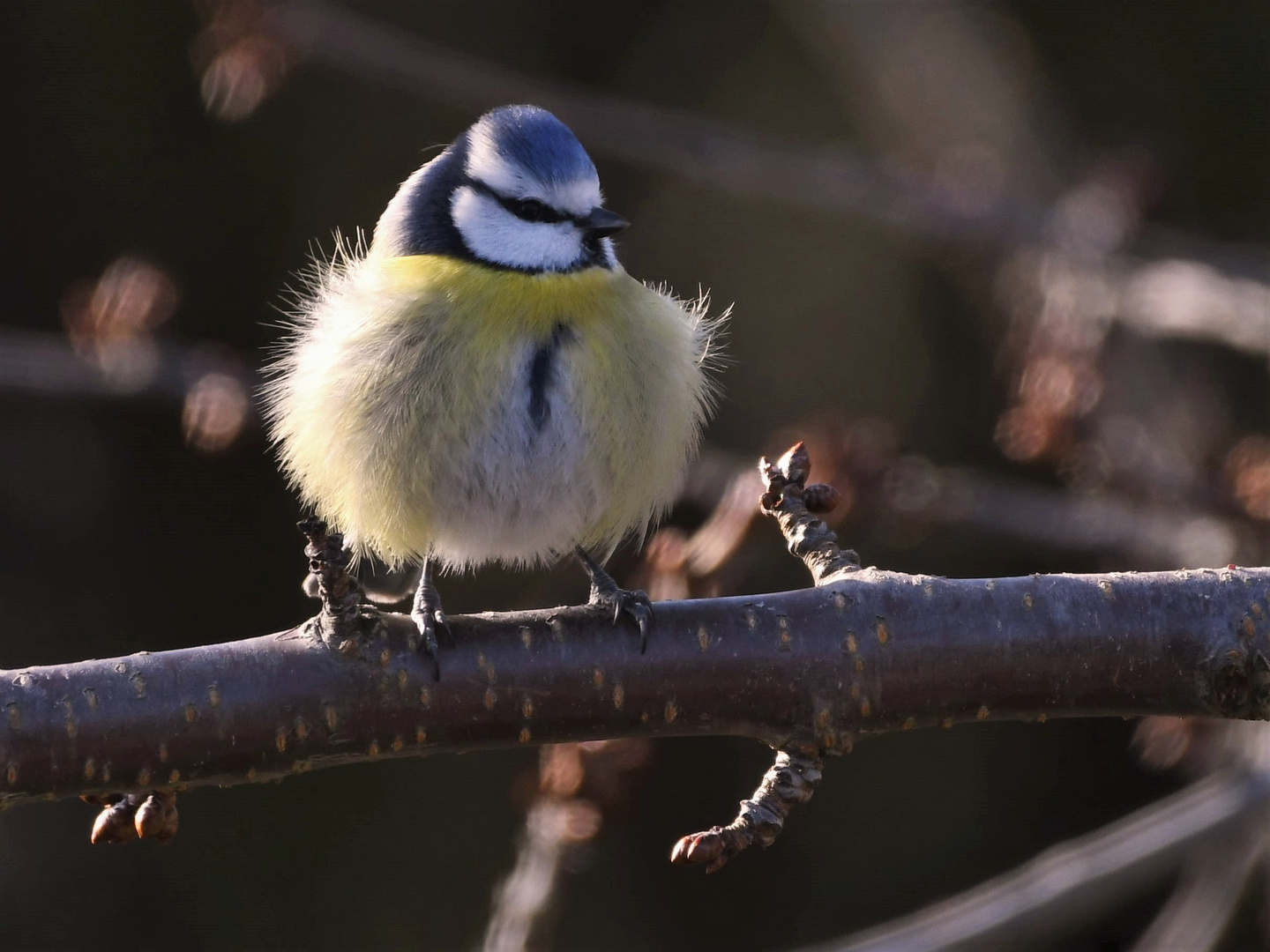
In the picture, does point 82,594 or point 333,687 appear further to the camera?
point 82,594

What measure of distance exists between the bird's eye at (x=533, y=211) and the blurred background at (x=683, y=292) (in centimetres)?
60

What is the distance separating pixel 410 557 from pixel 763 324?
107 inches

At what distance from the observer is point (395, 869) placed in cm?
407

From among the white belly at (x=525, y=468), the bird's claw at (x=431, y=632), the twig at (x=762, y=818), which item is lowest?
the twig at (x=762, y=818)

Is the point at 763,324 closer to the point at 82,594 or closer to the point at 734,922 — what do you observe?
the point at 734,922

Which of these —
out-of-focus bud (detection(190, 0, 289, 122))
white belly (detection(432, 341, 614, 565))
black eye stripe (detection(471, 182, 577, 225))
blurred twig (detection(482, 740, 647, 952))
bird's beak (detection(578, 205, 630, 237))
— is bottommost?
blurred twig (detection(482, 740, 647, 952))

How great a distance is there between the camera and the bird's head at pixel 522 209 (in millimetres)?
2346

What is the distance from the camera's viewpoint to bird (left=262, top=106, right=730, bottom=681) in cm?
216

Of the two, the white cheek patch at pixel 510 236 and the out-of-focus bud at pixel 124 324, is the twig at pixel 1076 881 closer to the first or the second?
the white cheek patch at pixel 510 236

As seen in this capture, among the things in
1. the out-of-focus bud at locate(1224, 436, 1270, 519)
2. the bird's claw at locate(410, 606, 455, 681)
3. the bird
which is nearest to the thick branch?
the bird's claw at locate(410, 606, 455, 681)

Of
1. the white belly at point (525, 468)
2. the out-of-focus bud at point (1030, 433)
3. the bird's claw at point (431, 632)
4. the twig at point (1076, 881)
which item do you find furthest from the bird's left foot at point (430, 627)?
the out-of-focus bud at point (1030, 433)

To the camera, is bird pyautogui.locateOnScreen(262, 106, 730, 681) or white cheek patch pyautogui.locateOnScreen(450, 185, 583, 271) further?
white cheek patch pyautogui.locateOnScreen(450, 185, 583, 271)

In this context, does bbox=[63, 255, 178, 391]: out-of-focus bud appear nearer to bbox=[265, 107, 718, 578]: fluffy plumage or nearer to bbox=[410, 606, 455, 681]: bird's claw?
bbox=[265, 107, 718, 578]: fluffy plumage

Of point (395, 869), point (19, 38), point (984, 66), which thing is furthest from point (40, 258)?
point (984, 66)
